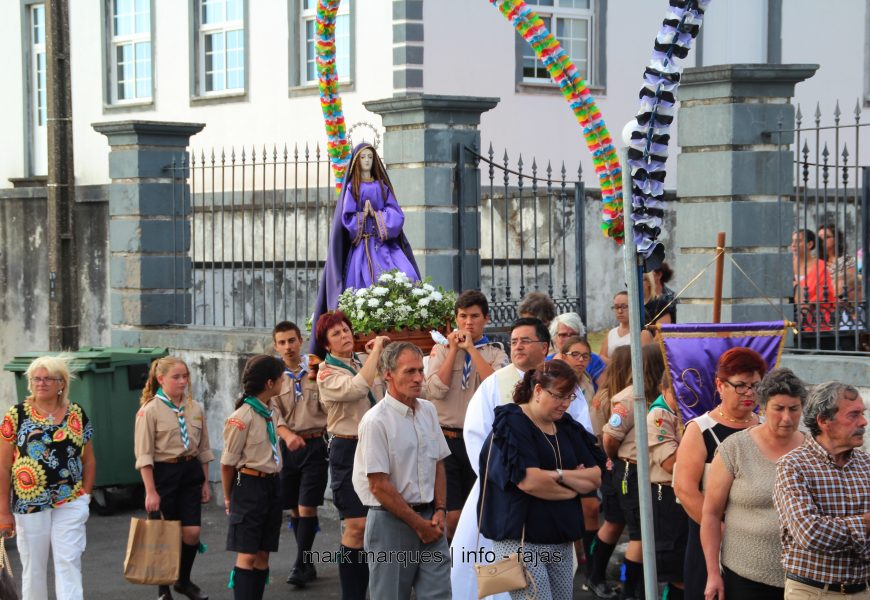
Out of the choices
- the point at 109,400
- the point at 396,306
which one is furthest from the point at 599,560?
the point at 109,400

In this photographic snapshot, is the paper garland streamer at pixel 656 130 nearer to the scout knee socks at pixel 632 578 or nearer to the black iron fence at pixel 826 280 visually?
the black iron fence at pixel 826 280

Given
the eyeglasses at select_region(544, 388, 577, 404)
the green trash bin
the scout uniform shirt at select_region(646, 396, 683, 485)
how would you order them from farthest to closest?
the green trash bin, the scout uniform shirt at select_region(646, 396, 683, 485), the eyeglasses at select_region(544, 388, 577, 404)

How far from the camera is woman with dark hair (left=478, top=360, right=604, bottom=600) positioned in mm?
7230

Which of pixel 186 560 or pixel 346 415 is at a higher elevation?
pixel 346 415

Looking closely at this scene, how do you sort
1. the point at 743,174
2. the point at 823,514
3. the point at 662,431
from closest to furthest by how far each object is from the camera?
the point at 823,514 → the point at 662,431 → the point at 743,174

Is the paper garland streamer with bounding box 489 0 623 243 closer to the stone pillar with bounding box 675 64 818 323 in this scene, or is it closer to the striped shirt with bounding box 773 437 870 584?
the stone pillar with bounding box 675 64 818 323

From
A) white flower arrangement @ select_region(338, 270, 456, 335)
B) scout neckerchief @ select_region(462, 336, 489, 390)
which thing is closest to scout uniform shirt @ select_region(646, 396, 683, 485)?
scout neckerchief @ select_region(462, 336, 489, 390)

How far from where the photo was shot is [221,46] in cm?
2277

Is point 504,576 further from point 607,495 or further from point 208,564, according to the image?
point 208,564

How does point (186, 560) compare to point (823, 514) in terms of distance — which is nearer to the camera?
point (823, 514)

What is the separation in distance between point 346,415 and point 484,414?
5.23ft

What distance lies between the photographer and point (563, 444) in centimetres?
738

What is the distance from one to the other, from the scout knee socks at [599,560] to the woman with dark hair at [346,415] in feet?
4.90

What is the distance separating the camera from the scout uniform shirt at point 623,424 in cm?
902
